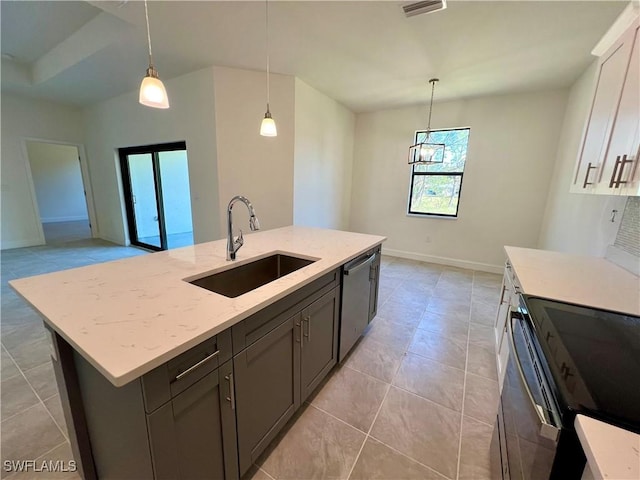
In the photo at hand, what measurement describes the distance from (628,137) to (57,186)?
11.8 meters

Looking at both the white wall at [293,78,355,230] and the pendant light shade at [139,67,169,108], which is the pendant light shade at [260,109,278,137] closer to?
the pendant light shade at [139,67,169,108]

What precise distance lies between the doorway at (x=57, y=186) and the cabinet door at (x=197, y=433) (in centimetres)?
853

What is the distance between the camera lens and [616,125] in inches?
56.6

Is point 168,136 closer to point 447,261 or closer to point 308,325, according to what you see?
point 308,325

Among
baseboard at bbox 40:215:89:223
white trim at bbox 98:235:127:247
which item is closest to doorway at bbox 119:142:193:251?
white trim at bbox 98:235:127:247

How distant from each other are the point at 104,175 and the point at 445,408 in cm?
694

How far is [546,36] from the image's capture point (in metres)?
2.33

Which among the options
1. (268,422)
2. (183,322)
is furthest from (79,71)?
(268,422)

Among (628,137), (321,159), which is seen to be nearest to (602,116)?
(628,137)

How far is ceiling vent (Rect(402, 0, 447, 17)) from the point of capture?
1.85 m

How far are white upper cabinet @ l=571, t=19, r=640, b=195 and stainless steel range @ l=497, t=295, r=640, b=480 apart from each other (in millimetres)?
718

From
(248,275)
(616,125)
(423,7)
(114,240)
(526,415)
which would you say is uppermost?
(423,7)

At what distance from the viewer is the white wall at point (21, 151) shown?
185 inches

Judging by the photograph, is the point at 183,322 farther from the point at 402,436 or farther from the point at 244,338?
the point at 402,436
